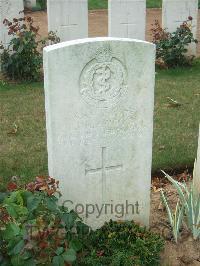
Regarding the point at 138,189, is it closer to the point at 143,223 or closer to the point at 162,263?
the point at 143,223

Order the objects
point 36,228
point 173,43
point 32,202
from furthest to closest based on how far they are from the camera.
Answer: point 173,43 < point 32,202 < point 36,228

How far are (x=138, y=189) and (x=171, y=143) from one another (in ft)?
5.87

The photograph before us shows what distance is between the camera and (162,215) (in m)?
4.14

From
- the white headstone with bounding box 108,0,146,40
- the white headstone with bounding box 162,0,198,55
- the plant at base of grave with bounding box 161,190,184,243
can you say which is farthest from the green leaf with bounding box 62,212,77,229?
the white headstone with bounding box 162,0,198,55

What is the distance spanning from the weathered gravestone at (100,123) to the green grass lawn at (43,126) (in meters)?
1.15

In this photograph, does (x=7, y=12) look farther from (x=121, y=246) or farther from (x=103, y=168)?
(x=121, y=246)

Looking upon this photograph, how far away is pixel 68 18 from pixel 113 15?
2.58 ft

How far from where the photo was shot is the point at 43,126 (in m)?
5.96

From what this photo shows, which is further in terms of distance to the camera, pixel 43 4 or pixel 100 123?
pixel 43 4

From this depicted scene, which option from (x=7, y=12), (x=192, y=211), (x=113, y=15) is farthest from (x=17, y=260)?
(x=113, y=15)

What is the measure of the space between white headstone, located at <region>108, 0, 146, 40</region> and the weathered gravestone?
493 cm

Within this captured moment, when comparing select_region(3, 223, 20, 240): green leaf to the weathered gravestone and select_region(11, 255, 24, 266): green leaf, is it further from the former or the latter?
the weathered gravestone

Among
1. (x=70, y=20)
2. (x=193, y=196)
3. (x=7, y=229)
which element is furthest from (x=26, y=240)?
(x=70, y=20)

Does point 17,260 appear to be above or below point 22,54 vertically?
below
